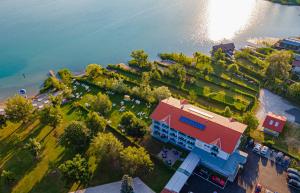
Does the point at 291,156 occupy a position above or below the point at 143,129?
below

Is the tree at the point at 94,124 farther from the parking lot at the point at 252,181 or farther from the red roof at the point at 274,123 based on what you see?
the red roof at the point at 274,123

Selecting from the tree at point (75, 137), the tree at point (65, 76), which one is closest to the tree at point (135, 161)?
the tree at point (75, 137)

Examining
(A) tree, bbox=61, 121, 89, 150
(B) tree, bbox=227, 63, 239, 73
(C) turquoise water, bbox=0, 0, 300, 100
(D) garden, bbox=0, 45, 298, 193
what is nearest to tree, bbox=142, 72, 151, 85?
(D) garden, bbox=0, 45, 298, 193

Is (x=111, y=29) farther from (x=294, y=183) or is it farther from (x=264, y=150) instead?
(x=294, y=183)

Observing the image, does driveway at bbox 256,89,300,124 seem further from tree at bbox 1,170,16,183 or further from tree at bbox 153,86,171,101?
tree at bbox 1,170,16,183

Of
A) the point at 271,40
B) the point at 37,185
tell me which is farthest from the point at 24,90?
the point at 271,40

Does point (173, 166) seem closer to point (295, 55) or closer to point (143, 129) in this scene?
point (143, 129)
